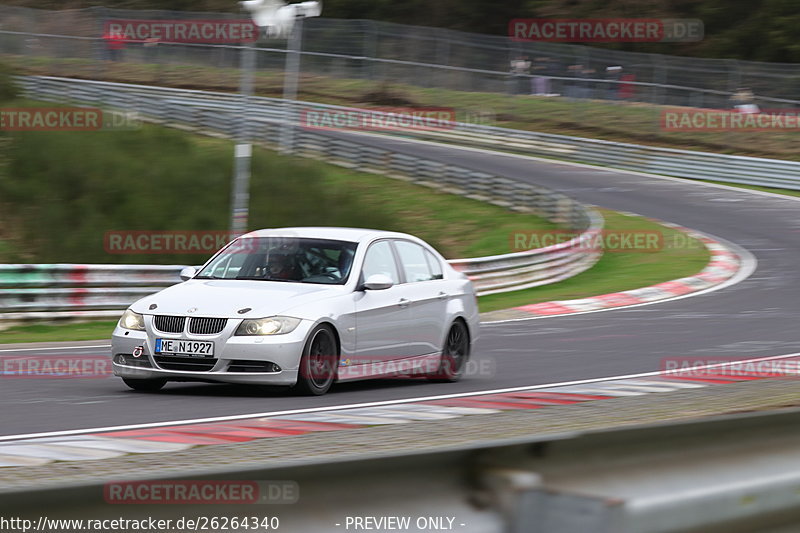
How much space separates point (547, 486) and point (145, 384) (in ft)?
23.2

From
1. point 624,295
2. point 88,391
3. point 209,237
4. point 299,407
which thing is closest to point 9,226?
point 209,237

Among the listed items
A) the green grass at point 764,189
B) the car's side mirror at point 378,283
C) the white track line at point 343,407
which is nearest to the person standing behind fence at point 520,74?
the green grass at point 764,189

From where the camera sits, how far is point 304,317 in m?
9.69

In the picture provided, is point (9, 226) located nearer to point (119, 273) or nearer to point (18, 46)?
point (119, 273)

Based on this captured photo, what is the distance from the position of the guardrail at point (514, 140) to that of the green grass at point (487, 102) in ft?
6.44

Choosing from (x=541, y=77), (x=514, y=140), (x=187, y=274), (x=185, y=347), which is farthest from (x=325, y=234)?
(x=541, y=77)

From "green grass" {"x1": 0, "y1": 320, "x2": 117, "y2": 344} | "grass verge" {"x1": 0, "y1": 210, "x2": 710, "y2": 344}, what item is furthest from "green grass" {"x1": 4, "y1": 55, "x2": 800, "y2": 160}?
"green grass" {"x1": 0, "y1": 320, "x2": 117, "y2": 344}

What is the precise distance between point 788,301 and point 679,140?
25.9 meters

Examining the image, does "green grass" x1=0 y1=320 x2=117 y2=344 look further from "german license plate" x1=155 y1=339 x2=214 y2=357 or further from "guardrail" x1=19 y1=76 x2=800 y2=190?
"guardrail" x1=19 y1=76 x2=800 y2=190

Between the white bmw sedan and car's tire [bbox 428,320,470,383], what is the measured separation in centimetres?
1

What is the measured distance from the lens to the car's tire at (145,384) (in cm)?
1006

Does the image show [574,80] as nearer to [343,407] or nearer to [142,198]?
[142,198]

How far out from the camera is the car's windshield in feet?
34.6

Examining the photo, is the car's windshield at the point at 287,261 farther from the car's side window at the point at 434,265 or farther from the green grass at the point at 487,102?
the green grass at the point at 487,102
